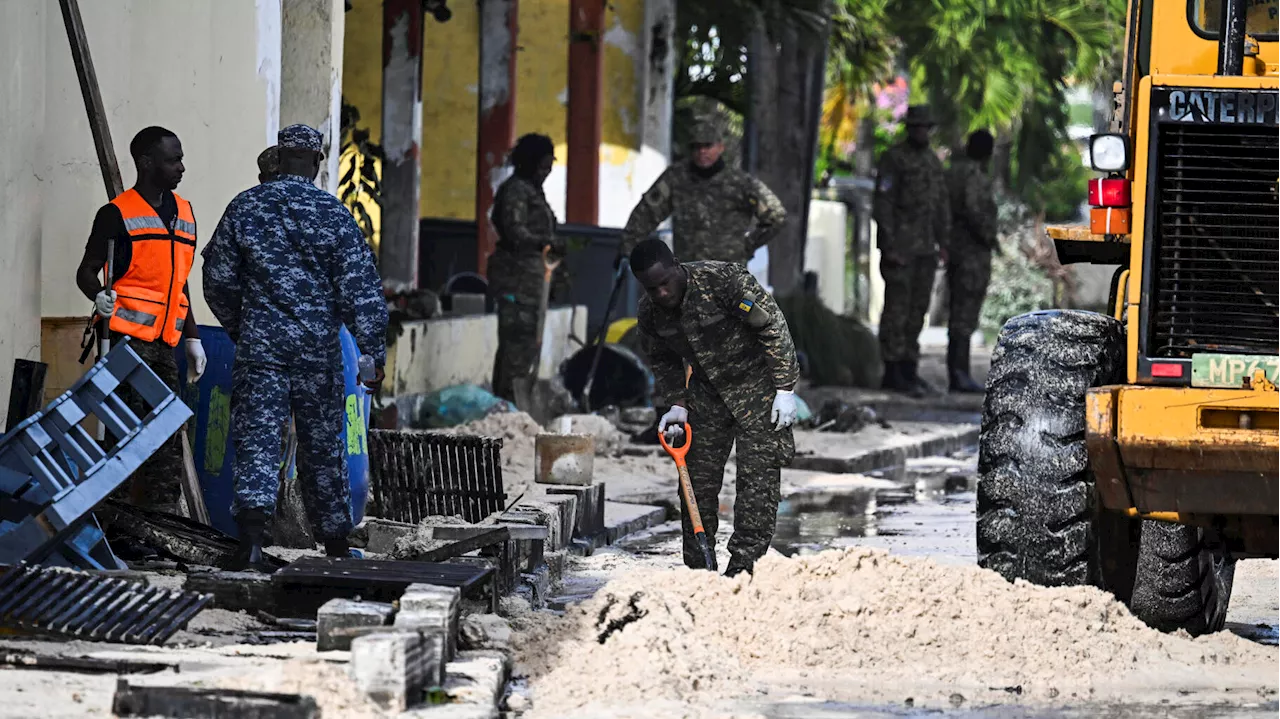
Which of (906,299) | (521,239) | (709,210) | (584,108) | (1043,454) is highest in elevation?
(584,108)

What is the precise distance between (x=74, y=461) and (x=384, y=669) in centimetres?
228

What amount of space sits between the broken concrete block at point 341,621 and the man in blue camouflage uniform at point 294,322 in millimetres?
1803

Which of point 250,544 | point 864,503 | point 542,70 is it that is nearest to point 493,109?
point 542,70

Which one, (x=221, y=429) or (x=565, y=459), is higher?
(x=221, y=429)

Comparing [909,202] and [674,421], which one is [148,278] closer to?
[674,421]

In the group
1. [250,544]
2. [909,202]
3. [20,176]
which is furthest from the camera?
[909,202]

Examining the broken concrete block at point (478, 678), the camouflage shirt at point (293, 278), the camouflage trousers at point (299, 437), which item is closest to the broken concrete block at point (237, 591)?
the broken concrete block at point (478, 678)

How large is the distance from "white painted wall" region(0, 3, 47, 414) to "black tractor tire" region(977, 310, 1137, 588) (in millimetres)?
3951

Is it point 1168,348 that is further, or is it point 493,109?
point 493,109

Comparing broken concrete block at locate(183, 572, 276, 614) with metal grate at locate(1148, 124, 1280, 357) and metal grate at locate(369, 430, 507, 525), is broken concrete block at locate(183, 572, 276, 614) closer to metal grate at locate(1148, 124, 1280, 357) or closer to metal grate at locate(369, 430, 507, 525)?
metal grate at locate(369, 430, 507, 525)

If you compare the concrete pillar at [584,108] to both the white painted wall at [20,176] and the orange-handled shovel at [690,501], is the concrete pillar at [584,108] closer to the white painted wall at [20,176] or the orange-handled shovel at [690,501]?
the white painted wall at [20,176]

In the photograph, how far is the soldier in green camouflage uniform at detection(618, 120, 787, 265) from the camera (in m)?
14.0

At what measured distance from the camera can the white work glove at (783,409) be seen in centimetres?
858

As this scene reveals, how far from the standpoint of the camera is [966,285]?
20062 millimetres
